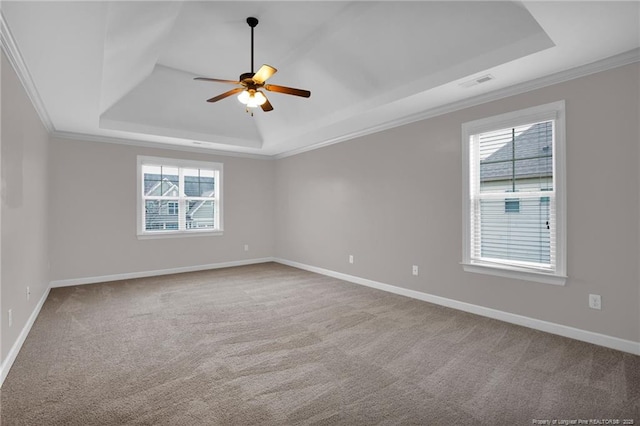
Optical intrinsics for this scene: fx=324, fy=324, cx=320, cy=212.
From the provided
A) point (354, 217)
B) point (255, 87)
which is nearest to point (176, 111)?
point (255, 87)

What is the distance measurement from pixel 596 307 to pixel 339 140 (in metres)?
4.07

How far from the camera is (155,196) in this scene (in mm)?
5977

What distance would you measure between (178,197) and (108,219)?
3.97 feet

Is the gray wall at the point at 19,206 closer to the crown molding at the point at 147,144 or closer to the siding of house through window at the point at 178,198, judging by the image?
the crown molding at the point at 147,144

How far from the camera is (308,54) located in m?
3.97

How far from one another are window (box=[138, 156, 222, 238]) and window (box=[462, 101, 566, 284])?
15.8ft

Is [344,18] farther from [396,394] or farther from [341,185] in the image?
[396,394]

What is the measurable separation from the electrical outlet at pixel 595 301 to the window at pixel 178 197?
19.2 ft

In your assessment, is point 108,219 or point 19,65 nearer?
point 19,65

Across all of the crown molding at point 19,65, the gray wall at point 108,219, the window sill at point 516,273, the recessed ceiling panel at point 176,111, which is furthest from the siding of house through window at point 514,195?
the gray wall at point 108,219

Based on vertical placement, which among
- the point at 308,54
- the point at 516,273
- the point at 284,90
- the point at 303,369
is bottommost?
the point at 303,369

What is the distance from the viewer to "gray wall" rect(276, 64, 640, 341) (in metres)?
2.79

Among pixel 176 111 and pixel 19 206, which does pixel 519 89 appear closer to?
pixel 176 111

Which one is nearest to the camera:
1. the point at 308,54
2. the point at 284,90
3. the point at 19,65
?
the point at 19,65
